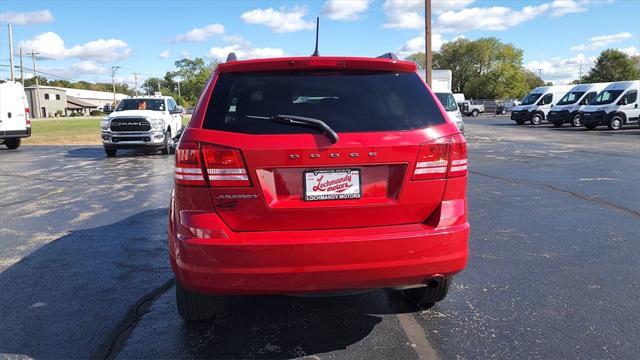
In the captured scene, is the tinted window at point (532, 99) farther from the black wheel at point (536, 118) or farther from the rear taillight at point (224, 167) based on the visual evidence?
the rear taillight at point (224, 167)

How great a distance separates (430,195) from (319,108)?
0.82m

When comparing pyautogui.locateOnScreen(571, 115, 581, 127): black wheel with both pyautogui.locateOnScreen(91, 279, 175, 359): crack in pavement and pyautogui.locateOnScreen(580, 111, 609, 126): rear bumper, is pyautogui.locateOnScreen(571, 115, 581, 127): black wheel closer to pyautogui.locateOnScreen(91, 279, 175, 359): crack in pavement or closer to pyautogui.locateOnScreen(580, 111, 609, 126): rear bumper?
pyautogui.locateOnScreen(580, 111, 609, 126): rear bumper

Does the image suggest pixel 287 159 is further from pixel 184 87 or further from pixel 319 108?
pixel 184 87

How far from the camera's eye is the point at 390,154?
9.68 feet

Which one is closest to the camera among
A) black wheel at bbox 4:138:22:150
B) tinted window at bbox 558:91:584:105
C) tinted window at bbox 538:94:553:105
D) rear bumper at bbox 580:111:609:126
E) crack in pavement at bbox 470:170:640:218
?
crack in pavement at bbox 470:170:640:218

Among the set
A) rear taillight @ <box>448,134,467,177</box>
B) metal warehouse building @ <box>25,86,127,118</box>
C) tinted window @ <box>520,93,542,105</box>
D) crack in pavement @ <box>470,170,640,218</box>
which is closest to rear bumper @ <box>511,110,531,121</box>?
tinted window @ <box>520,93,542,105</box>

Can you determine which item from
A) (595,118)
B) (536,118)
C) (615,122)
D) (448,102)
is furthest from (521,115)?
(448,102)

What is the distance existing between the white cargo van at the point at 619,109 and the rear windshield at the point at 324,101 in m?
29.1

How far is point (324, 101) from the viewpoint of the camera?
306 centimetres

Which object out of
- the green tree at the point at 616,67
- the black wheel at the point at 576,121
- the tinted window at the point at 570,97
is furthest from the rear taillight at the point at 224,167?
the green tree at the point at 616,67

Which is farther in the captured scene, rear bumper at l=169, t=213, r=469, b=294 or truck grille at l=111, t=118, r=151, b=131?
truck grille at l=111, t=118, r=151, b=131

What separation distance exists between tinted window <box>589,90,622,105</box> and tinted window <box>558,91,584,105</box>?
10.9 feet

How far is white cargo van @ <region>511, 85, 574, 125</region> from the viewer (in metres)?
36.3

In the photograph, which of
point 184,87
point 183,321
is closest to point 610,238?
point 183,321
